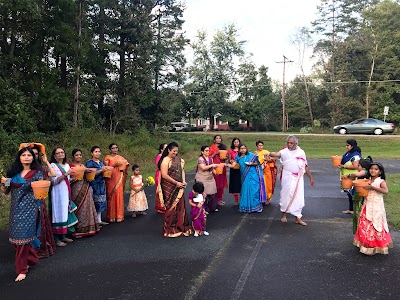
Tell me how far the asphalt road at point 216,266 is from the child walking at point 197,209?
0.20 m

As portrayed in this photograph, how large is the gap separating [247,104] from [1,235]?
39.6 metres

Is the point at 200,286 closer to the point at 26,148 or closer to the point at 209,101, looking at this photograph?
the point at 26,148

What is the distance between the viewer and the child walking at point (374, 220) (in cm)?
520

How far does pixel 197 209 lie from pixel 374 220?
2.81 meters

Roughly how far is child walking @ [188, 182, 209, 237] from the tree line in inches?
394

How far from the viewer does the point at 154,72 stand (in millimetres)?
25828

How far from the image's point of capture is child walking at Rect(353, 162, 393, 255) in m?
5.20

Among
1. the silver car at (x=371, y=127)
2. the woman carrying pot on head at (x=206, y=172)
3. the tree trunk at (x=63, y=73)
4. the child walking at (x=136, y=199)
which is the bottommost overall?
the child walking at (x=136, y=199)

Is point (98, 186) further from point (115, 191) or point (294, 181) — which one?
point (294, 181)

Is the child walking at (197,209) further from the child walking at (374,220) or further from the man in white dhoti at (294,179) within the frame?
the child walking at (374,220)

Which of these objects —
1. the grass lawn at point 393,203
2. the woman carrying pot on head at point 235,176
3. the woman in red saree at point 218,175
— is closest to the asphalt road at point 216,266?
the grass lawn at point 393,203

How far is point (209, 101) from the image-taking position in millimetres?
41906

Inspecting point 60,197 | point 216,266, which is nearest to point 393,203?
point 216,266

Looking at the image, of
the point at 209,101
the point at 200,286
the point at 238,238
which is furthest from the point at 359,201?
the point at 209,101
